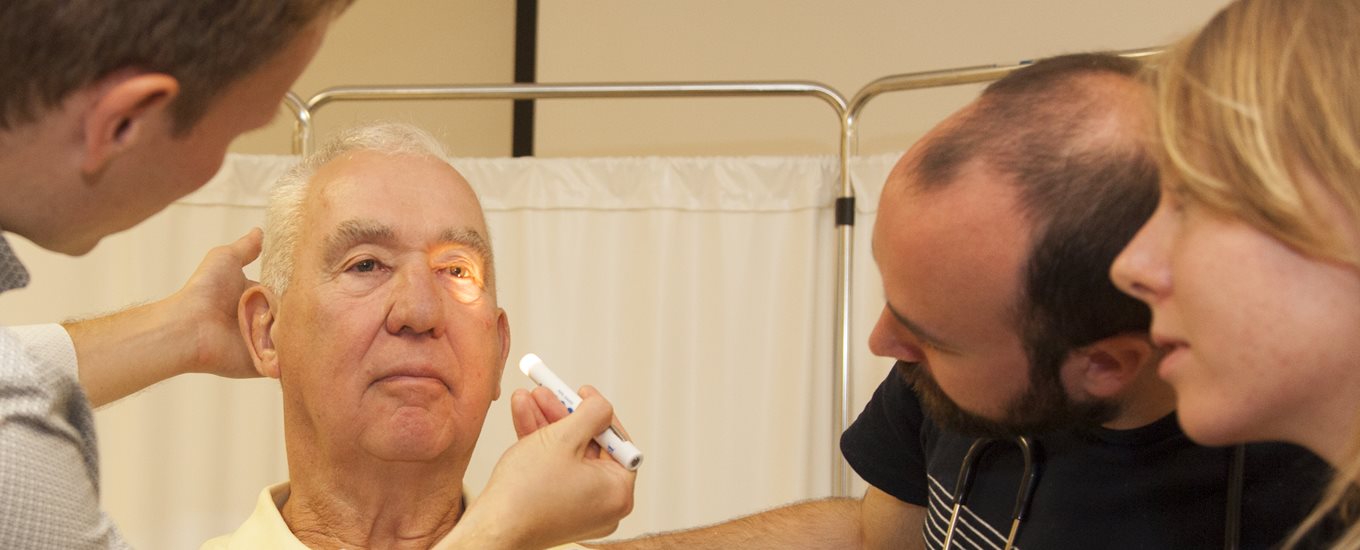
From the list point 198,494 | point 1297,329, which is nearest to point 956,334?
point 1297,329

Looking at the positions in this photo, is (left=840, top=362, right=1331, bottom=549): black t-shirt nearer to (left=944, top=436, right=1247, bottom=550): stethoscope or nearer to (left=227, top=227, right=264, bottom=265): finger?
(left=944, top=436, right=1247, bottom=550): stethoscope

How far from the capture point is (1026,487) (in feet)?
4.72

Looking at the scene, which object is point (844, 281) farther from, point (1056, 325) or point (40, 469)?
point (40, 469)

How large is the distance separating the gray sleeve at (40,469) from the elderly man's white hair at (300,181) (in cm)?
87

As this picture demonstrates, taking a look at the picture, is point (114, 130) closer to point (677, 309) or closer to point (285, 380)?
point (285, 380)

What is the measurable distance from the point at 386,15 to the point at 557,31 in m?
0.51

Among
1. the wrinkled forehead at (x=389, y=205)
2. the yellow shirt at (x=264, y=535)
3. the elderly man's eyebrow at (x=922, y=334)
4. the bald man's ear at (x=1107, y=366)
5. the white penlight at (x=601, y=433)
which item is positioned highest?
the wrinkled forehead at (x=389, y=205)

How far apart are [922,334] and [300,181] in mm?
990

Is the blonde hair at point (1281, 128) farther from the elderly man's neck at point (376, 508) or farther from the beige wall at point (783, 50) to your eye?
the beige wall at point (783, 50)

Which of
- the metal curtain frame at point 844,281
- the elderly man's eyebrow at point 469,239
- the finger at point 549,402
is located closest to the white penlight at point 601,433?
the finger at point 549,402

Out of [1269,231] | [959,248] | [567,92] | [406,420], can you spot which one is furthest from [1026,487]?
[567,92]

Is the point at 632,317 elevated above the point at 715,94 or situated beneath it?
situated beneath

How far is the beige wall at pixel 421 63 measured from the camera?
10.7ft

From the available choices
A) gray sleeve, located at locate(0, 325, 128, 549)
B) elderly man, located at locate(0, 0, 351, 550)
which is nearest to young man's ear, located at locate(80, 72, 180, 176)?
elderly man, located at locate(0, 0, 351, 550)
